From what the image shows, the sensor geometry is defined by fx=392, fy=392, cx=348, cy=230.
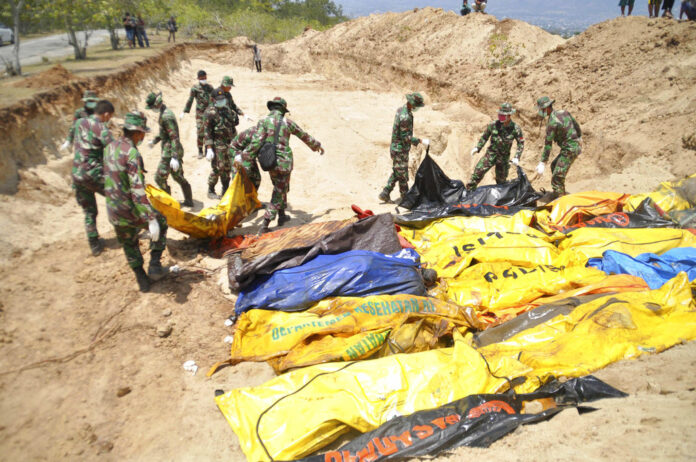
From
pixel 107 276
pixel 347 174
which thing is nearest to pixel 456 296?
pixel 107 276

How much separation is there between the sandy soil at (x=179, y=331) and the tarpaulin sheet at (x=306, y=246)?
447 mm

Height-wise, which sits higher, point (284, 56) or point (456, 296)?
point (284, 56)

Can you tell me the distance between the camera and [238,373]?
3.15 m

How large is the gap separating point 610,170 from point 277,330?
22.3ft

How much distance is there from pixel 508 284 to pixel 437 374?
5.31 ft

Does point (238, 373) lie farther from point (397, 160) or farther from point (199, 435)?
point (397, 160)

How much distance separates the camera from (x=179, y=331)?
3615 mm

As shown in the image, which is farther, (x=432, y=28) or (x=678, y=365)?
(x=432, y=28)

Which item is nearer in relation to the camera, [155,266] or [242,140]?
[155,266]

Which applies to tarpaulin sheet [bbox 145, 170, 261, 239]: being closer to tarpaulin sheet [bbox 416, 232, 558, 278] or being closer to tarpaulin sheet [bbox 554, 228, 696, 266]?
tarpaulin sheet [bbox 416, 232, 558, 278]

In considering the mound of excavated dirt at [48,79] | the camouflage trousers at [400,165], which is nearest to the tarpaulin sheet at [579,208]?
the camouflage trousers at [400,165]

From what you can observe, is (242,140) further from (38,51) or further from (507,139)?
(38,51)

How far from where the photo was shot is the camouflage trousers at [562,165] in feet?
19.9

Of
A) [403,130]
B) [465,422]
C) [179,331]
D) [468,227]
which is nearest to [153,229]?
[179,331]
